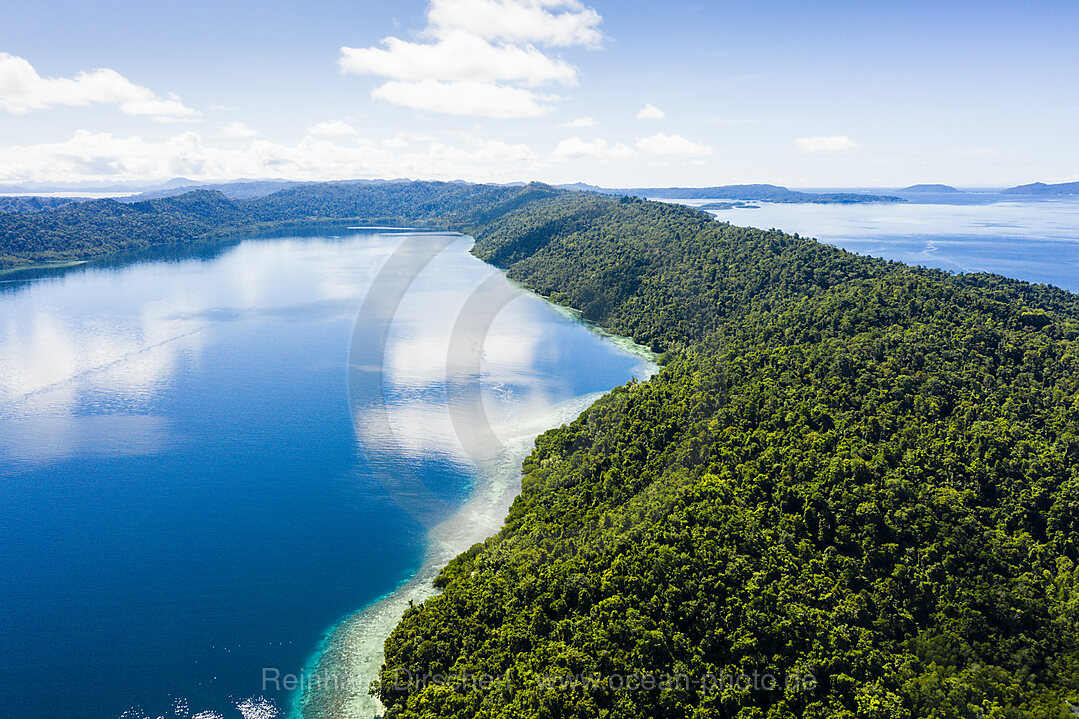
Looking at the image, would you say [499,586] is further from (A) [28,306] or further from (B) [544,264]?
(A) [28,306]

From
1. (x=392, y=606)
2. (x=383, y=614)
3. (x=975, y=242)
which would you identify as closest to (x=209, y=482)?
A: (x=392, y=606)

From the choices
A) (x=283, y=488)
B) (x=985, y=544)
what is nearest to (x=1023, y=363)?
(x=985, y=544)

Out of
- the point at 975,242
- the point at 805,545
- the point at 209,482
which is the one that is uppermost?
the point at 975,242

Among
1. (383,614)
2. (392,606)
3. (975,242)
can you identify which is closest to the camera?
(383,614)

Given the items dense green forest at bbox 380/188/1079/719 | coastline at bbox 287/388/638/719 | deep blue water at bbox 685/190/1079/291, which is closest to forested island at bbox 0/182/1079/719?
dense green forest at bbox 380/188/1079/719

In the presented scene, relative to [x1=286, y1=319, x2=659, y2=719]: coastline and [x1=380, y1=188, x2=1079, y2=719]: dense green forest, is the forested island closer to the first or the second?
[x1=380, y1=188, x2=1079, y2=719]: dense green forest

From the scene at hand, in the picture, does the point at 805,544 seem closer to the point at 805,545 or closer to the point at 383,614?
the point at 805,545
